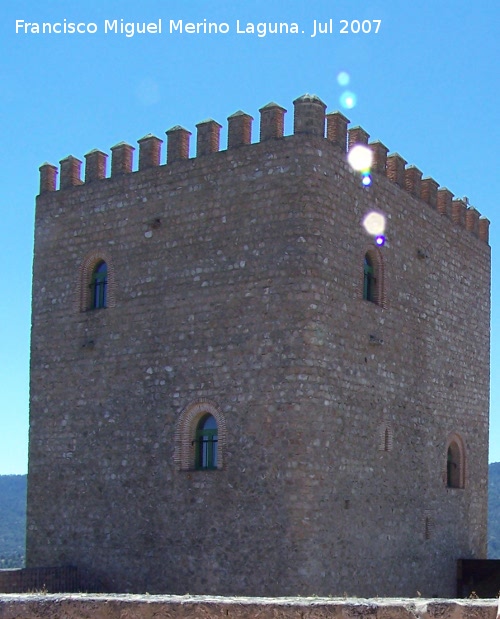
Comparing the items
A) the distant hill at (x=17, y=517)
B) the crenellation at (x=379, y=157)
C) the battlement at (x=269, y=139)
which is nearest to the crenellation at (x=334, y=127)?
the battlement at (x=269, y=139)

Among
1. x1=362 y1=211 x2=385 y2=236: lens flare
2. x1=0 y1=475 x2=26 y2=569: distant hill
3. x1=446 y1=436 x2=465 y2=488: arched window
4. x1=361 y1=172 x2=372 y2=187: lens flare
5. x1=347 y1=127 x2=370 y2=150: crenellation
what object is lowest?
x1=0 y1=475 x2=26 y2=569: distant hill

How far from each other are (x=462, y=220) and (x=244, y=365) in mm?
7475

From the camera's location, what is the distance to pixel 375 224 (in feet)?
58.2

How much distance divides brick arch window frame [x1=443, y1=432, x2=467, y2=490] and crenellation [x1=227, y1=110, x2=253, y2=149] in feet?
24.4

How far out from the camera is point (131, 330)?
17641mm

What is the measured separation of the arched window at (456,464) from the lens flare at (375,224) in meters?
4.86

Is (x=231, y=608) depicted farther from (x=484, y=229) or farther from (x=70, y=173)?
(x=484, y=229)

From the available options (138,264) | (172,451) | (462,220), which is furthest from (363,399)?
(462,220)

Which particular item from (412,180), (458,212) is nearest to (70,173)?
(412,180)

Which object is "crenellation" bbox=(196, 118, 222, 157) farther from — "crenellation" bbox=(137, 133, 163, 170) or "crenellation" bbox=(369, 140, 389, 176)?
"crenellation" bbox=(369, 140, 389, 176)

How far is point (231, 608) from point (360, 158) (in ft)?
35.1

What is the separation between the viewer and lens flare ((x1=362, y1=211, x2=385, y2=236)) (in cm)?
1748

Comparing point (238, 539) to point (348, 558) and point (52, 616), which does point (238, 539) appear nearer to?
point (348, 558)

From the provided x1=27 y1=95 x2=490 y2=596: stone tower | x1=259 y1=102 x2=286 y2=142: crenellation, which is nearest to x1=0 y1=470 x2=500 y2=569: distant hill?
x1=27 y1=95 x2=490 y2=596: stone tower
